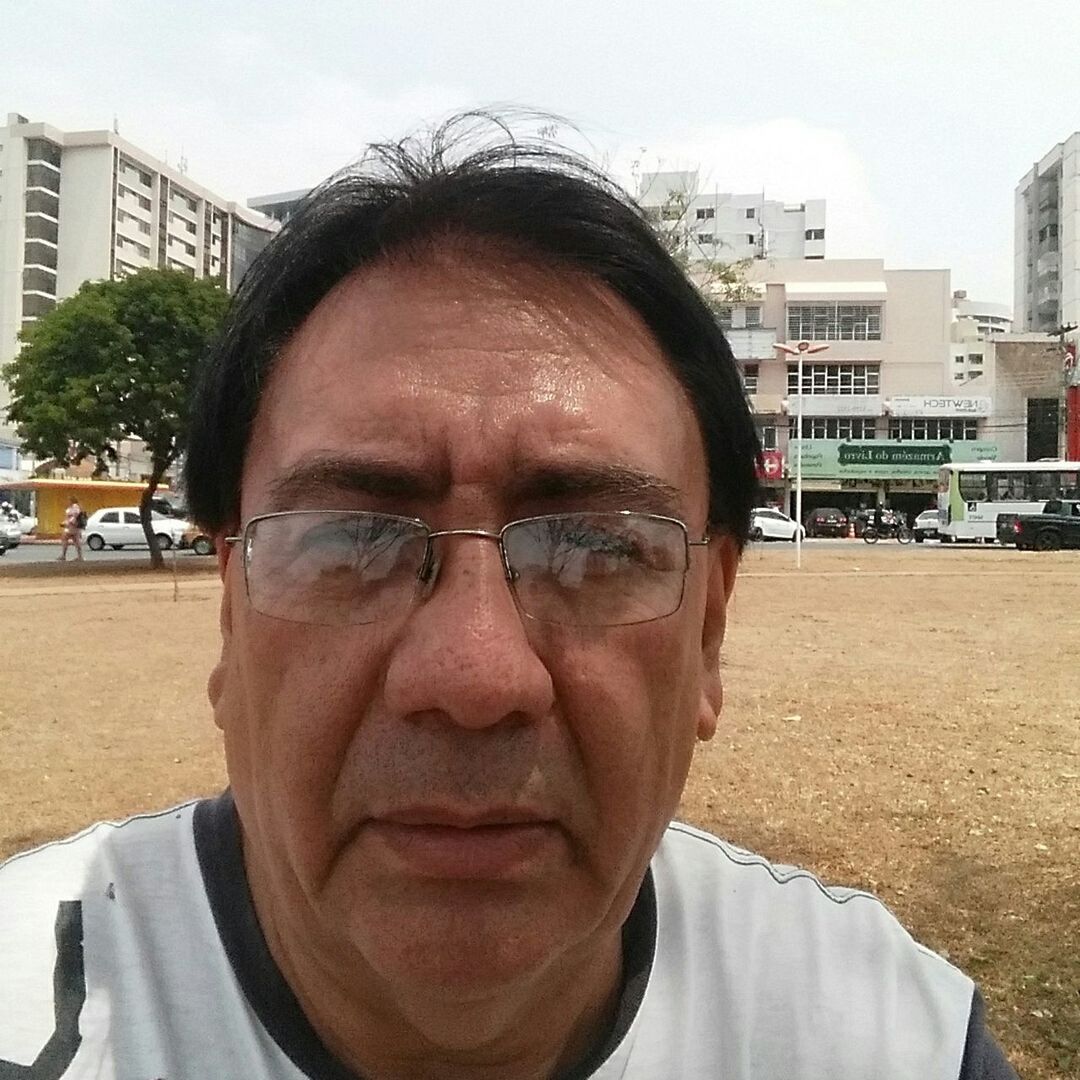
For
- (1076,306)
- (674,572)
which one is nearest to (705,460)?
(674,572)

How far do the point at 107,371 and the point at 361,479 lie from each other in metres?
20.5

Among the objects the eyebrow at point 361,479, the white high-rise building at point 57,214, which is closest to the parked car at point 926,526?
the eyebrow at point 361,479

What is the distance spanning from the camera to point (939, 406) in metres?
41.4

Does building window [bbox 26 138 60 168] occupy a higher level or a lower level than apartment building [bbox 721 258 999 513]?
higher

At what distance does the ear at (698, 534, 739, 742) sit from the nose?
14.7 inches

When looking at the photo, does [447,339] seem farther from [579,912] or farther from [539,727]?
[579,912]

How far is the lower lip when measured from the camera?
1.10 metres

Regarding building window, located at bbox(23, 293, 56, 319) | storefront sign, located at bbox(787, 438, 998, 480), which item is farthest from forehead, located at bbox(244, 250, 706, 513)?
building window, located at bbox(23, 293, 56, 319)

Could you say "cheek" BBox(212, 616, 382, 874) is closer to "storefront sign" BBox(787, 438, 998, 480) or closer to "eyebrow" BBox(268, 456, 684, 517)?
"eyebrow" BBox(268, 456, 684, 517)

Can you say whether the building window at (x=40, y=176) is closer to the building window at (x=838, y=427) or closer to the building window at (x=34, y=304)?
the building window at (x=34, y=304)

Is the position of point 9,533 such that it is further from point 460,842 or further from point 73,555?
point 460,842

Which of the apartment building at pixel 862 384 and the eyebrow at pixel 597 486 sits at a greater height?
the apartment building at pixel 862 384

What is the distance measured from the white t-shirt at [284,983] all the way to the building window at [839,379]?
44.2 m

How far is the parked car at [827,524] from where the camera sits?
38.2m
